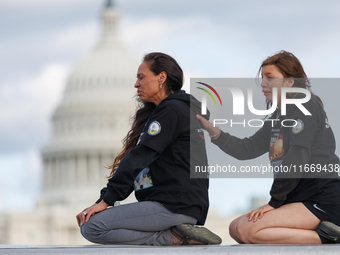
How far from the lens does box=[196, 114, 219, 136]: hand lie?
5.68 metres

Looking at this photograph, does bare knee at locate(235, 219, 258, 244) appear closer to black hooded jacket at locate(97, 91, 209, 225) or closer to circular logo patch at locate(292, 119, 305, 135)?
black hooded jacket at locate(97, 91, 209, 225)

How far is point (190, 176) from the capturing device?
5.27 meters

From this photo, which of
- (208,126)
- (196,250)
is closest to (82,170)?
(208,126)

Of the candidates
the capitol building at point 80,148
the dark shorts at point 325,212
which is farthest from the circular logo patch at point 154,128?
the capitol building at point 80,148

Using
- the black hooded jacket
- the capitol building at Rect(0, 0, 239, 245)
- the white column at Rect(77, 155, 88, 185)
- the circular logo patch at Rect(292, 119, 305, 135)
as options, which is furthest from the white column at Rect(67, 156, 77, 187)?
the circular logo patch at Rect(292, 119, 305, 135)

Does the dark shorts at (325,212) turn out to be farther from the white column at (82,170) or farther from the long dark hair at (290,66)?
the white column at (82,170)

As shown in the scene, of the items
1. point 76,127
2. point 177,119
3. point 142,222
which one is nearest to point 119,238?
point 142,222

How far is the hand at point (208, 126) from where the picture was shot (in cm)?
568

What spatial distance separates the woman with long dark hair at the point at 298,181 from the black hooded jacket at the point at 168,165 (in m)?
0.47

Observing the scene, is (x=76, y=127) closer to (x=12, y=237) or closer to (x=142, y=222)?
(x=12, y=237)

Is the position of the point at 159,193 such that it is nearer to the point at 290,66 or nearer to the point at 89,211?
the point at 89,211

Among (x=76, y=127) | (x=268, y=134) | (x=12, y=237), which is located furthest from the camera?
(x=76, y=127)

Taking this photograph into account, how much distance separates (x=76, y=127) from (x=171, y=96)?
75955mm

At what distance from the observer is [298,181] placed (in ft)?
17.1
